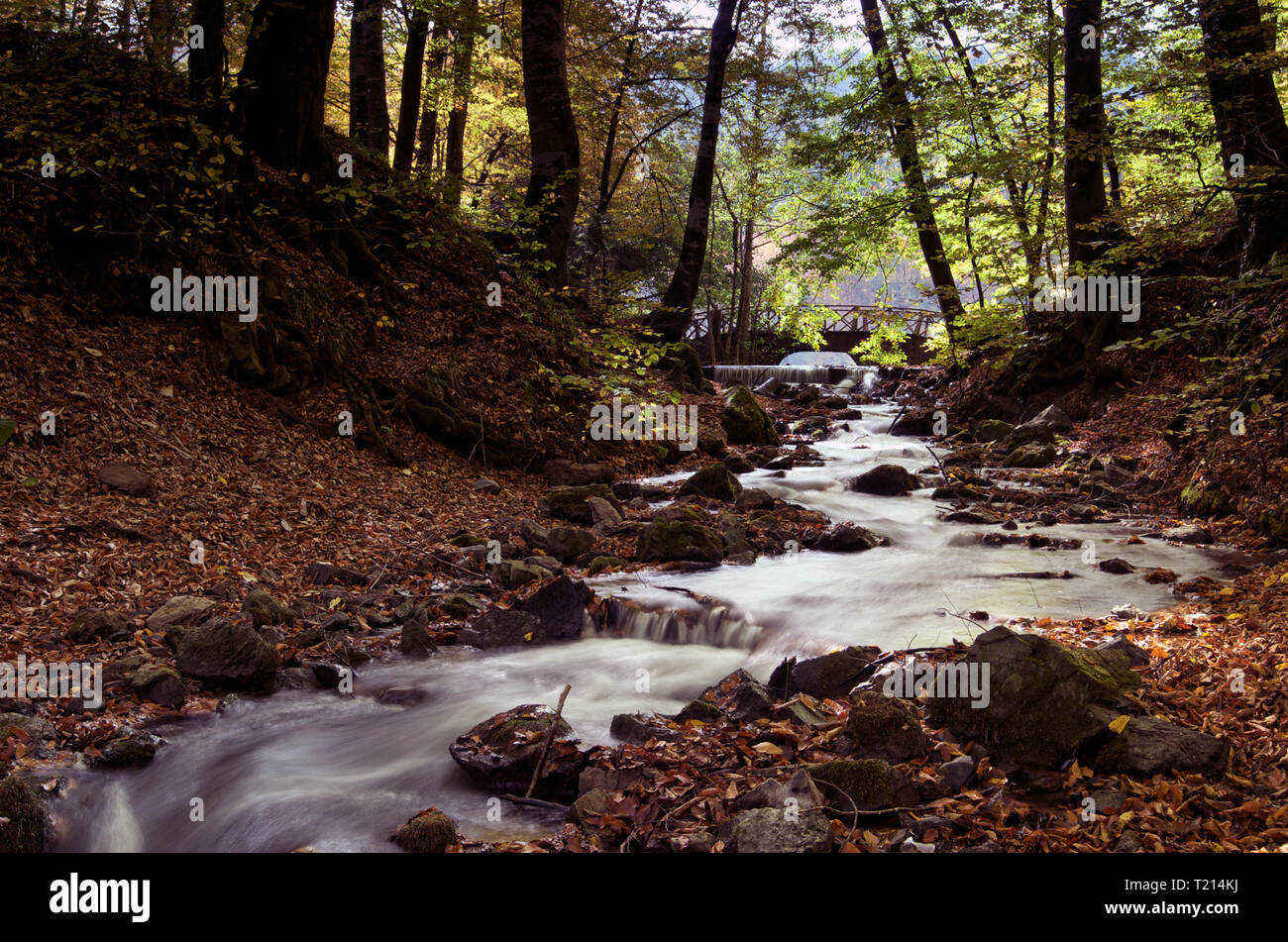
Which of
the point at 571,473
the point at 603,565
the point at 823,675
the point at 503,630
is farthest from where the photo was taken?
the point at 571,473

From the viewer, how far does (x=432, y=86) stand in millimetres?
17000

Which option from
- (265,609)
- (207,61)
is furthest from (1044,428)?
(207,61)

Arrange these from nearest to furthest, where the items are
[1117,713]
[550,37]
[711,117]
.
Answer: [1117,713] → [550,37] → [711,117]

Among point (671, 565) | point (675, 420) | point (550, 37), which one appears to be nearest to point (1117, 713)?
point (671, 565)

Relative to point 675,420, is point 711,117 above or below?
above

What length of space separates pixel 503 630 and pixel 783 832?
12.0 ft

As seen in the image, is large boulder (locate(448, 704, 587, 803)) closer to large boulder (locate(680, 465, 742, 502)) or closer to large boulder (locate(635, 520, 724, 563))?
large boulder (locate(635, 520, 724, 563))

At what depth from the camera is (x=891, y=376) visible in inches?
993

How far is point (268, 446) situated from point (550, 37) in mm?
7249

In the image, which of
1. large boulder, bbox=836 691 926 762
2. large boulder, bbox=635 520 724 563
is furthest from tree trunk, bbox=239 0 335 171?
large boulder, bbox=836 691 926 762

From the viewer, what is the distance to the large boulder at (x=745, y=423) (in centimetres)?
1460

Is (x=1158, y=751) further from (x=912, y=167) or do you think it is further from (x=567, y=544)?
(x=912, y=167)

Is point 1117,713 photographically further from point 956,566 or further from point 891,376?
point 891,376

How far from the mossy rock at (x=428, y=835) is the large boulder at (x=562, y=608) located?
2881 mm
